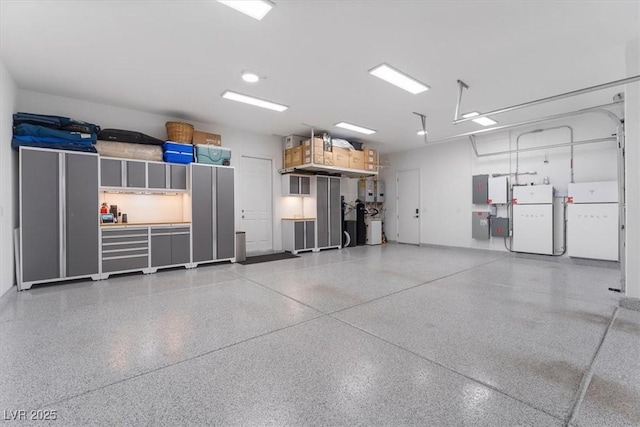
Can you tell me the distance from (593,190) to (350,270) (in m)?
4.91

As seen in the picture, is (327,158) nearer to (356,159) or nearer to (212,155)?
(356,159)

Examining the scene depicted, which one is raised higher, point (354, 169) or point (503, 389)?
point (354, 169)

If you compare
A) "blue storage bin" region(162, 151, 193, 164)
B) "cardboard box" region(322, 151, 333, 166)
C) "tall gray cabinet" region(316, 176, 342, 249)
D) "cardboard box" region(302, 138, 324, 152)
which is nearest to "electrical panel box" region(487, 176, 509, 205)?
"tall gray cabinet" region(316, 176, 342, 249)

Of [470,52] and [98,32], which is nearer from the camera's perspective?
[98,32]

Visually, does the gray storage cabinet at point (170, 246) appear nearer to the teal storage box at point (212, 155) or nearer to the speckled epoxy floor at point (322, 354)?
the speckled epoxy floor at point (322, 354)

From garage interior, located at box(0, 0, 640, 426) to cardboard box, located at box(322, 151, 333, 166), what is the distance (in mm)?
129

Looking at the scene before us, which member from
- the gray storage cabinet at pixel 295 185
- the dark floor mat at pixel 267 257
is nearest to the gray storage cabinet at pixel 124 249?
the dark floor mat at pixel 267 257

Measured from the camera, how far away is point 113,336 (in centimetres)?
248

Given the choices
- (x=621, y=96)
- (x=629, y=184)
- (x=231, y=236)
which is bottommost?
(x=231, y=236)

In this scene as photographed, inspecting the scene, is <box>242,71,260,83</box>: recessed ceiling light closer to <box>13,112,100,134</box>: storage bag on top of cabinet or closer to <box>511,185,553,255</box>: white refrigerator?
<box>13,112,100,134</box>: storage bag on top of cabinet

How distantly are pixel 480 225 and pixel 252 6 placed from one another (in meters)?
6.88

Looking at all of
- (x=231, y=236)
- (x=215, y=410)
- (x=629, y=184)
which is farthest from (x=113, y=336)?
(x=629, y=184)

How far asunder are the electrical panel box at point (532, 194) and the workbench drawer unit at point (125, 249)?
772 centimetres

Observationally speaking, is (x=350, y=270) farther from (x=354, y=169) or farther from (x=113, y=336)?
(x=113, y=336)
